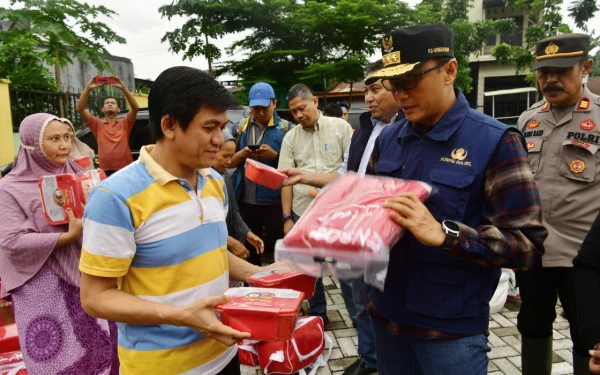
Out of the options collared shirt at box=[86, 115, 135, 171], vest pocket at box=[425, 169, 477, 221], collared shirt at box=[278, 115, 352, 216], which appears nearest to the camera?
vest pocket at box=[425, 169, 477, 221]

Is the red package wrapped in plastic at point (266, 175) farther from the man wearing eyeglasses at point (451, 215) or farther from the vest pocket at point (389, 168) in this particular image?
the man wearing eyeglasses at point (451, 215)

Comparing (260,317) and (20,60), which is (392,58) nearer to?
(260,317)

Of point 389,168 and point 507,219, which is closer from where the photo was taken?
point 507,219

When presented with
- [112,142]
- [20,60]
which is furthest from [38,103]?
[112,142]

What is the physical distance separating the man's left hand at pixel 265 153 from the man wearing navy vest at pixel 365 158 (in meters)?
1.22

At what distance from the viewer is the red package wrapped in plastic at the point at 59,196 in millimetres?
2434

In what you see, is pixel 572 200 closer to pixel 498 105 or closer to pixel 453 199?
pixel 453 199

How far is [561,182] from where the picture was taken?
2562 millimetres

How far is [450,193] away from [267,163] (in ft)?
10.2

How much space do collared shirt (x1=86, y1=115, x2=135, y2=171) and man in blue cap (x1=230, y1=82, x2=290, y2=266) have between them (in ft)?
7.43

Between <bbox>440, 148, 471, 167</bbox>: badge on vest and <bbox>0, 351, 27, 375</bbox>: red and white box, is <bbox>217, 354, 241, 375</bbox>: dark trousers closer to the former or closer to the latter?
<bbox>440, 148, 471, 167</bbox>: badge on vest

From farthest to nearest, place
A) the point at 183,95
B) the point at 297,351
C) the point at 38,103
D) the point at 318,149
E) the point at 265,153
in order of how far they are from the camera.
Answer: the point at 38,103, the point at 265,153, the point at 318,149, the point at 297,351, the point at 183,95

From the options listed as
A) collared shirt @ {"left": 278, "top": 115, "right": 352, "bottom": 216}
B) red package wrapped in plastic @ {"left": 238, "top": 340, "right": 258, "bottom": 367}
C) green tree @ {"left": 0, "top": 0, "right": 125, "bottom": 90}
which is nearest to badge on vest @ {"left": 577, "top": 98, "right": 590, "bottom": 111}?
collared shirt @ {"left": 278, "top": 115, "right": 352, "bottom": 216}

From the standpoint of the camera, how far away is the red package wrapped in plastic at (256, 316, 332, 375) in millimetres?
3115
